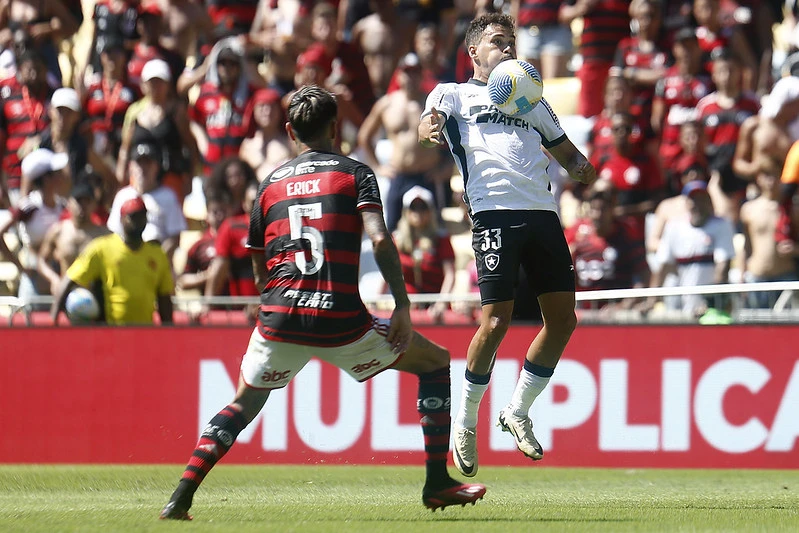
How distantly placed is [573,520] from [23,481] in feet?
15.3

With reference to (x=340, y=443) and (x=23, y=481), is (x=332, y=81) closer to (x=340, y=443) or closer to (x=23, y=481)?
(x=340, y=443)

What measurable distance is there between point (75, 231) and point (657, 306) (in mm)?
5542

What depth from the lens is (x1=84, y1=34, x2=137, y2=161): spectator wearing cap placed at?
49.0ft

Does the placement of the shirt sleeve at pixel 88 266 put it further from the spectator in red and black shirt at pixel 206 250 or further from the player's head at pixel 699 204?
the player's head at pixel 699 204

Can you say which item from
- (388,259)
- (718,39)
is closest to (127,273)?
(388,259)

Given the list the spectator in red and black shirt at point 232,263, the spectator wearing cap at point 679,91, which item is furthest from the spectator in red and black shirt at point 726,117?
the spectator in red and black shirt at point 232,263

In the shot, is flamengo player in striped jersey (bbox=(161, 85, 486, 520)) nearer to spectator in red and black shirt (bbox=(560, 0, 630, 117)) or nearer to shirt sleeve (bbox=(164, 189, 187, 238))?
shirt sleeve (bbox=(164, 189, 187, 238))

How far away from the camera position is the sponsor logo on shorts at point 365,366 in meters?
6.20

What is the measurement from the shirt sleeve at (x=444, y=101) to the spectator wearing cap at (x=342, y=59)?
280 inches

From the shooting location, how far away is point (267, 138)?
44.4 feet

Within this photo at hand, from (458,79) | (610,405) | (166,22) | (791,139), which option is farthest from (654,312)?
(166,22)

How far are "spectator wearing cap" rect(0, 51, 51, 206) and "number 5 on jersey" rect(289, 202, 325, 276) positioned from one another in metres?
9.27

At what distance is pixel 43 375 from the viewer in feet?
36.6

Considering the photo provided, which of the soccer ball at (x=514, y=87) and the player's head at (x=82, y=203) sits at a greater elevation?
the soccer ball at (x=514, y=87)
